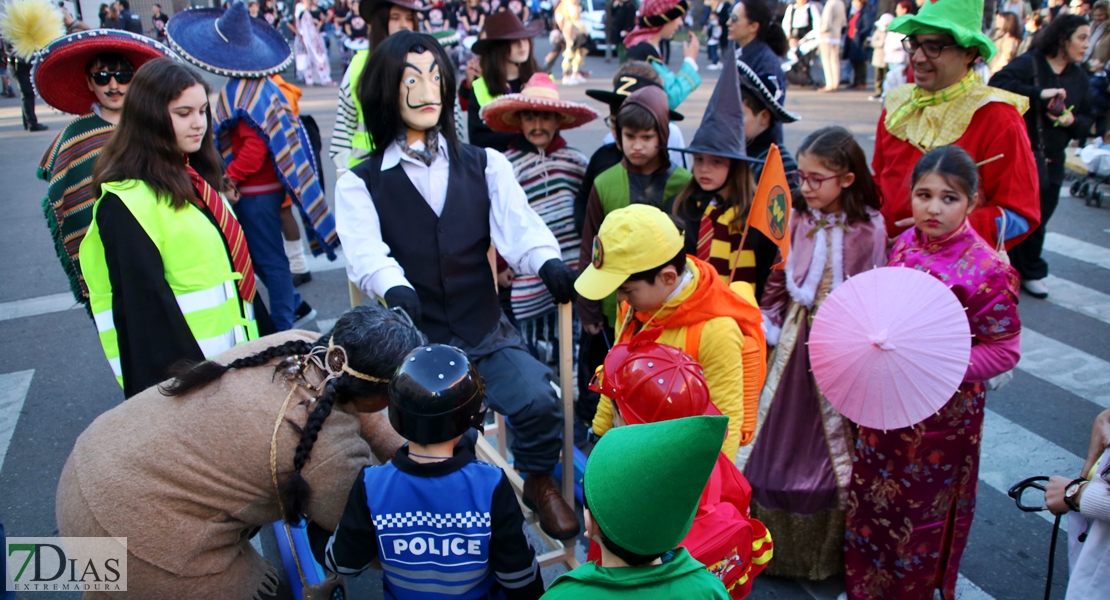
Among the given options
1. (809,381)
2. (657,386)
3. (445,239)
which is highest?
(445,239)

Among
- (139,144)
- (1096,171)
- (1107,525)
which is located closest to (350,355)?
(139,144)

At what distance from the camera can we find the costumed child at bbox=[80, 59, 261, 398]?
2723mm

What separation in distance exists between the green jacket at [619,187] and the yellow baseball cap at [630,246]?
115 cm

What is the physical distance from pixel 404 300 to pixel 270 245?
8.44 feet

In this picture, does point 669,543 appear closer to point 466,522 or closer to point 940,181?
point 466,522

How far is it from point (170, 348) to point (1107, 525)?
2958 mm

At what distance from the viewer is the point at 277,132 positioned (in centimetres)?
463

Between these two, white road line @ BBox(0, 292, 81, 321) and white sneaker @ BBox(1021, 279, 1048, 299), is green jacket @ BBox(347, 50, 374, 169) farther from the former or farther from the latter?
white sneaker @ BBox(1021, 279, 1048, 299)

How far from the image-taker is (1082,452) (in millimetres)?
3887

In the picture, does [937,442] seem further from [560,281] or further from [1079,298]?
[1079,298]

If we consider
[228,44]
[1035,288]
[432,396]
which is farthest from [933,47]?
[228,44]

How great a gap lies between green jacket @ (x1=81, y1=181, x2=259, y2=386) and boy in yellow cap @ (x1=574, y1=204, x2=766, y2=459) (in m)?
1.46

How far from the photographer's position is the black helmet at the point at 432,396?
1.86m

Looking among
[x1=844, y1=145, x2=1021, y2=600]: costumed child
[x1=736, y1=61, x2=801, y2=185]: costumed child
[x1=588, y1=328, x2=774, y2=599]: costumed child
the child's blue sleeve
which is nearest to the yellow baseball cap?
[x1=588, y1=328, x2=774, y2=599]: costumed child
